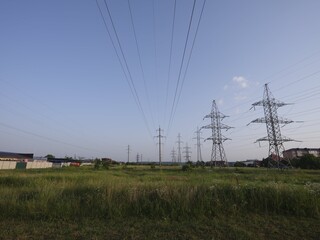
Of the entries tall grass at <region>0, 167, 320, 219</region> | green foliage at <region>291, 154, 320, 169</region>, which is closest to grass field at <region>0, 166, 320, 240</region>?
tall grass at <region>0, 167, 320, 219</region>

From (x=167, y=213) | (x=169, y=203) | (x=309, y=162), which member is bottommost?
(x=167, y=213)

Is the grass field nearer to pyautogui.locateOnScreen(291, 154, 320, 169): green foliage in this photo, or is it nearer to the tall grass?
the tall grass

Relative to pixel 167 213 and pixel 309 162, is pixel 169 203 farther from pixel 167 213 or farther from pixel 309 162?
pixel 309 162

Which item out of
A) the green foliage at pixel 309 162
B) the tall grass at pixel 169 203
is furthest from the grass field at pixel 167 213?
the green foliage at pixel 309 162

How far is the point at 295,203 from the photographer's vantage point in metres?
8.50

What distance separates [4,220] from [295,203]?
8.53 meters

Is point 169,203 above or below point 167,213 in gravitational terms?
above

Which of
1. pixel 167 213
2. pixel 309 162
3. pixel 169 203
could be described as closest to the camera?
pixel 167 213

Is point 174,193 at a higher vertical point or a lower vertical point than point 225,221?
higher

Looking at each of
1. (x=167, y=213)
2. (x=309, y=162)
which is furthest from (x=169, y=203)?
(x=309, y=162)

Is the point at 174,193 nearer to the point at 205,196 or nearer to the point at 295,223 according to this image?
the point at 205,196

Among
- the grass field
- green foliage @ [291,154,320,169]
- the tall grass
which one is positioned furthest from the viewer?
green foliage @ [291,154,320,169]

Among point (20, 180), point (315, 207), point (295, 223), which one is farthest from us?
point (20, 180)

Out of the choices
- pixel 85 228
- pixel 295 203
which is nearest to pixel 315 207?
pixel 295 203
